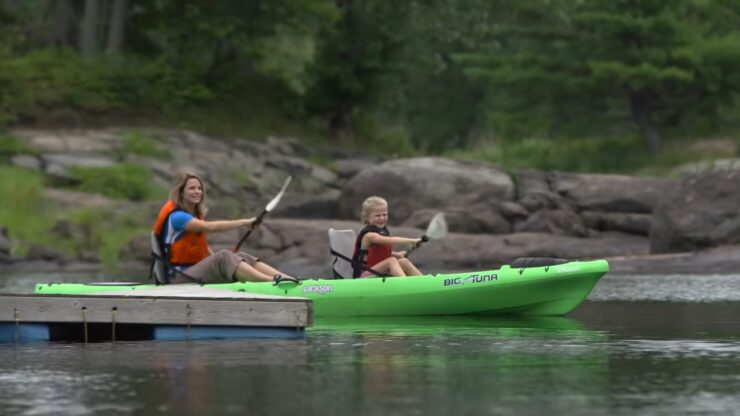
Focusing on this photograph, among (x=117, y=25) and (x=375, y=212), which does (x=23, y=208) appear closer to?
(x=117, y=25)

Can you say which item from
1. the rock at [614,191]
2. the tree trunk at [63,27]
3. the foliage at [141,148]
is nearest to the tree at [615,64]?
the rock at [614,191]

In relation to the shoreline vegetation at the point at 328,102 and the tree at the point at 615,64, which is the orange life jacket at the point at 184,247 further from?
the tree at the point at 615,64

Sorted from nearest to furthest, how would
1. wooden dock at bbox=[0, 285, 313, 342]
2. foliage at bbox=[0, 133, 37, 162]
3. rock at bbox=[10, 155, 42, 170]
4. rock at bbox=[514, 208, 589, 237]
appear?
wooden dock at bbox=[0, 285, 313, 342]
rock at bbox=[514, 208, 589, 237]
rock at bbox=[10, 155, 42, 170]
foliage at bbox=[0, 133, 37, 162]

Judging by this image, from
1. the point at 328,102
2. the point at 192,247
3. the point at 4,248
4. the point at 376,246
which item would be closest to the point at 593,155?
the point at 328,102

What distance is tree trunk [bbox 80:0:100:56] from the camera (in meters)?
42.4

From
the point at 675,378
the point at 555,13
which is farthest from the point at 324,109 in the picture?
the point at 675,378

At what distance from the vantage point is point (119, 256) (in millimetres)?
34094

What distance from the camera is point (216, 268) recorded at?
17.5 m

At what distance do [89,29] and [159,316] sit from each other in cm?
2851

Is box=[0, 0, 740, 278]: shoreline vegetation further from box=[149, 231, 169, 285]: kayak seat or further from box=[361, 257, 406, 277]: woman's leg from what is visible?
box=[149, 231, 169, 285]: kayak seat

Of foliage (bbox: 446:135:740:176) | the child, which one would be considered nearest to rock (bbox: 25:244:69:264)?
foliage (bbox: 446:135:740:176)

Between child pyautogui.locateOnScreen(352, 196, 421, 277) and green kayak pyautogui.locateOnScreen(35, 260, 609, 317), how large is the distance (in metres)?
0.31

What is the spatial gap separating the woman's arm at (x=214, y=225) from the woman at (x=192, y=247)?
0.01m

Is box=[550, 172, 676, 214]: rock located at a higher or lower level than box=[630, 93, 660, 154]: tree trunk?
lower
